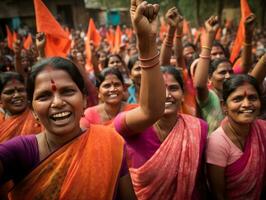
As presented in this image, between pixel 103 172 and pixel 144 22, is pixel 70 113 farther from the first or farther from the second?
pixel 144 22

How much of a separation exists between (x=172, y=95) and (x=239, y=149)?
0.61 m

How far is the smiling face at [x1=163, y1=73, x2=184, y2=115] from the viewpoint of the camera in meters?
2.32

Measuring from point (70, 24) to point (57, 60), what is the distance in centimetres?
2600

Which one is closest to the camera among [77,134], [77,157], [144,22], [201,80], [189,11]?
[144,22]

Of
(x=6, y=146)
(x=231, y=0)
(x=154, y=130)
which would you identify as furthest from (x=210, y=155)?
(x=231, y=0)

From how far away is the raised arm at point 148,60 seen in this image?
1.49m

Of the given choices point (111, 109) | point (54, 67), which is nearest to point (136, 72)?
point (111, 109)

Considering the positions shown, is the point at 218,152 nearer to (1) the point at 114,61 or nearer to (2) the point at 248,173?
(2) the point at 248,173

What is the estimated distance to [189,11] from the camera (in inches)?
1026

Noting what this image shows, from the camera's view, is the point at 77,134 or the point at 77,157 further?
the point at 77,134

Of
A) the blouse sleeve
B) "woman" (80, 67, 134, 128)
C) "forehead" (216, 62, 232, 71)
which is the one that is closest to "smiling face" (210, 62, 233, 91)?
"forehead" (216, 62, 232, 71)

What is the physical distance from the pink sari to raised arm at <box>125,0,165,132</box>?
92 centimetres

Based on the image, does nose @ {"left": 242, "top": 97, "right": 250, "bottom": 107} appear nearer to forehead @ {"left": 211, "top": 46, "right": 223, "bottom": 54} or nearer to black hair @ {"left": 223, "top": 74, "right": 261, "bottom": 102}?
black hair @ {"left": 223, "top": 74, "right": 261, "bottom": 102}

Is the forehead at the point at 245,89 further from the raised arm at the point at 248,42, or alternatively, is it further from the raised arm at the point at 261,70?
the raised arm at the point at 248,42
